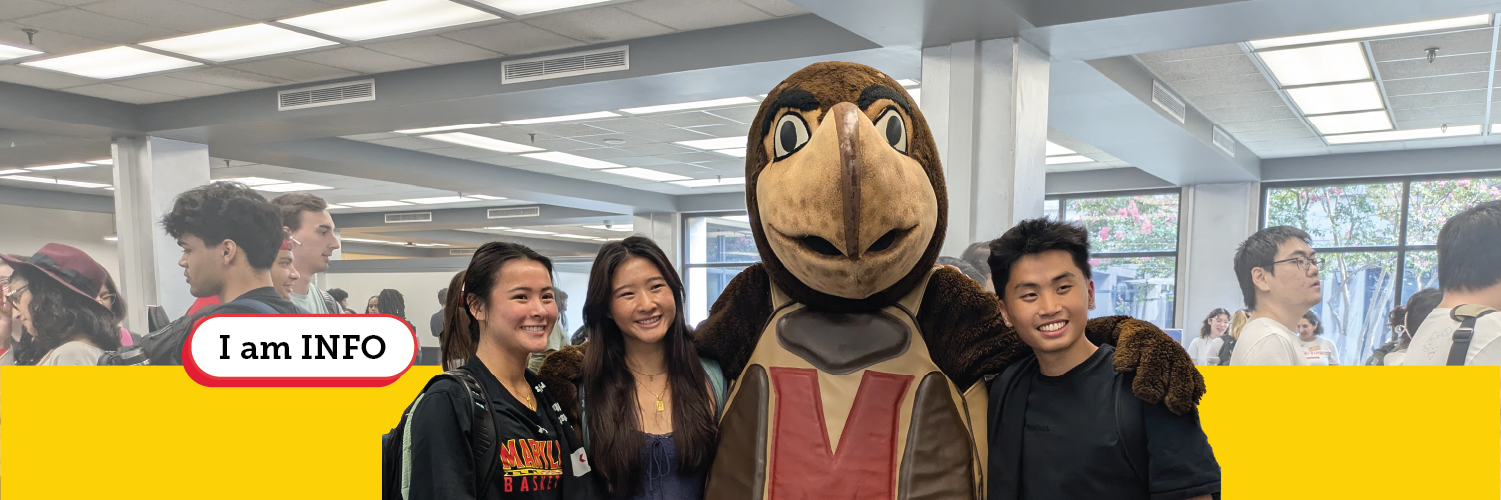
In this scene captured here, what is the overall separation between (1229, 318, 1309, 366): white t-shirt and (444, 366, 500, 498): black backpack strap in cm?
304

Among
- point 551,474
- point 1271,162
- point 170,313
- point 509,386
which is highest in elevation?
point 1271,162

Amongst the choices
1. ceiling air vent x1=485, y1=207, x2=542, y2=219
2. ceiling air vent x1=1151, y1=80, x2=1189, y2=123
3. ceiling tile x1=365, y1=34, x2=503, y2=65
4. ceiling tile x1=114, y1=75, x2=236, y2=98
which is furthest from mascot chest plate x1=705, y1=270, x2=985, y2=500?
ceiling air vent x1=485, y1=207, x2=542, y2=219

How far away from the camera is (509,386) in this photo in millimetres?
1746

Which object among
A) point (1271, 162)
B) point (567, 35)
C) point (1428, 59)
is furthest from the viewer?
point (1271, 162)

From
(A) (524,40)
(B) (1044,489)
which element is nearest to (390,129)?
(A) (524,40)

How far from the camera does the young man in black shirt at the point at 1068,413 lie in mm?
1449

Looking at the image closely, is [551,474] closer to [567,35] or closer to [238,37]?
[567,35]

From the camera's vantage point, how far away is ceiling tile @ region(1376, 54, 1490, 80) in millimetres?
6425

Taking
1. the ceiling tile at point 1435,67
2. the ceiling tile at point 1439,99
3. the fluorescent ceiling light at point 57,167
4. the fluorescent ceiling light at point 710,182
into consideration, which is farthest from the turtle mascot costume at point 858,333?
the fluorescent ceiling light at point 57,167

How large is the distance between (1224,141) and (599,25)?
6.18m

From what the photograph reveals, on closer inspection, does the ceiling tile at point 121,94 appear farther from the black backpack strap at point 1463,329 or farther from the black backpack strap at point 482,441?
the black backpack strap at point 1463,329

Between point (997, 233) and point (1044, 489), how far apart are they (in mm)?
3524

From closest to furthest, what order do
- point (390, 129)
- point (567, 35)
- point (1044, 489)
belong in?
1. point (1044, 489)
2. point (567, 35)
3. point (390, 129)

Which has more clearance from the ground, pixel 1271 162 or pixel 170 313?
pixel 1271 162
